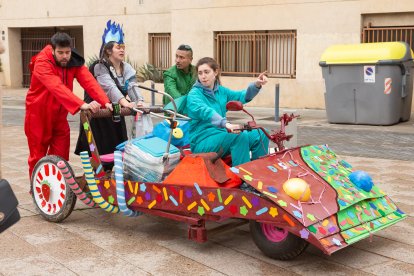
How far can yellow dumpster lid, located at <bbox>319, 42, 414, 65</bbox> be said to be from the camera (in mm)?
12273

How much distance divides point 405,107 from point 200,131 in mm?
8770

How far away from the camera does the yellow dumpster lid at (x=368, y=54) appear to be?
1227 centimetres

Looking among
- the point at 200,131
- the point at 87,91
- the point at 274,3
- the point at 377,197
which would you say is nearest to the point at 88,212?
the point at 87,91

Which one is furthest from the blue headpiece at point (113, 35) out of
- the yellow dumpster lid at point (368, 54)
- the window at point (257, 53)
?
the window at point (257, 53)

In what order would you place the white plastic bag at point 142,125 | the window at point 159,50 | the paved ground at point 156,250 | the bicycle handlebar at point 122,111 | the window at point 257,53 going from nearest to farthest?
the paved ground at point 156,250 < the bicycle handlebar at point 122,111 < the white plastic bag at point 142,125 < the window at point 257,53 < the window at point 159,50

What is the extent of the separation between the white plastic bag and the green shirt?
0.56 metres

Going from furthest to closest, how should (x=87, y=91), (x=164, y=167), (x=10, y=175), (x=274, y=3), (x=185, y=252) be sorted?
(x=274, y=3)
(x=10, y=175)
(x=87, y=91)
(x=164, y=167)
(x=185, y=252)

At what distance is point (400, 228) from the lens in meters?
5.34

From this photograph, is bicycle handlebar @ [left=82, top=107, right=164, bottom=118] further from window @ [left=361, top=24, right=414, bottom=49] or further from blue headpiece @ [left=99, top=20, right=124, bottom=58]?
window @ [left=361, top=24, right=414, bottom=49]

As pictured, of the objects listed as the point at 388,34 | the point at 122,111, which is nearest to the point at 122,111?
the point at 122,111

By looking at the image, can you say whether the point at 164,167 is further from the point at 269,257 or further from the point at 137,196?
the point at 269,257

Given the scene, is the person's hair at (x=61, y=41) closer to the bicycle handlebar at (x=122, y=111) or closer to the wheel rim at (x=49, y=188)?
the bicycle handlebar at (x=122, y=111)

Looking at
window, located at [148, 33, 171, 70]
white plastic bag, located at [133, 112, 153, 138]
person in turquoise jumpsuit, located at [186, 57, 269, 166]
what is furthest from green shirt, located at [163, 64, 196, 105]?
window, located at [148, 33, 171, 70]

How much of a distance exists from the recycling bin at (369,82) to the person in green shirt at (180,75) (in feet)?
21.2
